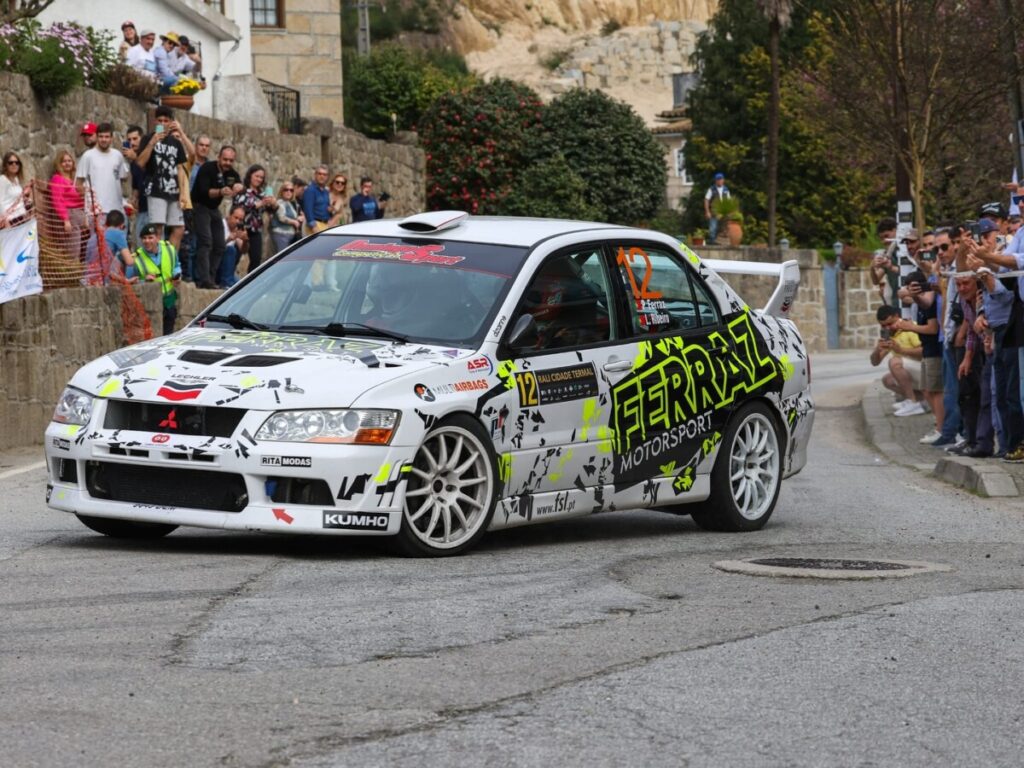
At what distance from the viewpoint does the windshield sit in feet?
31.0

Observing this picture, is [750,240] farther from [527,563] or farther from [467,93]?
[527,563]

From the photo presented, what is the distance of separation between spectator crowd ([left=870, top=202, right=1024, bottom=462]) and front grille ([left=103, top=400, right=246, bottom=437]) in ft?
22.2

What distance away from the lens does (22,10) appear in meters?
22.6

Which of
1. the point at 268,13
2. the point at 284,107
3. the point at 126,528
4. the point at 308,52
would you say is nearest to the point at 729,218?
the point at 284,107

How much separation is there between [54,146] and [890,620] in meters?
16.6

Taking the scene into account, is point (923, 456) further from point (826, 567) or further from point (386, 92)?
point (386, 92)

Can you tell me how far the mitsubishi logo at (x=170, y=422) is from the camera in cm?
858

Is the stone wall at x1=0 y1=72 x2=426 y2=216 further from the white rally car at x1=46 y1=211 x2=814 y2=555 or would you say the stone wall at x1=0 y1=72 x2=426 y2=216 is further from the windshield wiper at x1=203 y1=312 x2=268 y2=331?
the white rally car at x1=46 y1=211 x2=814 y2=555

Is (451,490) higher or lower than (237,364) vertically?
lower

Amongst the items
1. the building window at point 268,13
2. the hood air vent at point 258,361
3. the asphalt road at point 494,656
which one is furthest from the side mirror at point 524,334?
the building window at point 268,13

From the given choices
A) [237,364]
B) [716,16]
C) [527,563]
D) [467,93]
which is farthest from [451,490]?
[716,16]

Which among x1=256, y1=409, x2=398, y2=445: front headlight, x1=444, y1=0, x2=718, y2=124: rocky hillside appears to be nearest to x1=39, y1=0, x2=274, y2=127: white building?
x1=256, y1=409, x2=398, y2=445: front headlight

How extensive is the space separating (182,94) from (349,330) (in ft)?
61.5

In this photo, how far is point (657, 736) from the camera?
5.48 metres
